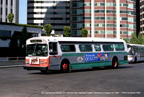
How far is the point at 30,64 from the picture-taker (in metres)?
19.9

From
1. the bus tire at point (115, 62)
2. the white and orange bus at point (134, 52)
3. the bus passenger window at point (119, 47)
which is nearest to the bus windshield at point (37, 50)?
the bus tire at point (115, 62)

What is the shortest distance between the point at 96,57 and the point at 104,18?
79408 millimetres

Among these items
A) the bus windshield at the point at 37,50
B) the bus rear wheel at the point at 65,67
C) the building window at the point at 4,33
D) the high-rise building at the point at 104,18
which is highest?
the high-rise building at the point at 104,18

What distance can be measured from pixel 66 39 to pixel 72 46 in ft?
2.52

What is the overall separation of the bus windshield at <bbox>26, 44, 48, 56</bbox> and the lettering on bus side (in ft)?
15.2

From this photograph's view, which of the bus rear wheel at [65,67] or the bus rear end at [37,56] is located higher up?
the bus rear end at [37,56]

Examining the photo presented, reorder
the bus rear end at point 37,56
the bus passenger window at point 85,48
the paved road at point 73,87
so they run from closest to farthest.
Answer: the paved road at point 73,87
the bus rear end at point 37,56
the bus passenger window at point 85,48

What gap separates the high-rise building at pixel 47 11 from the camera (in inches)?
4980

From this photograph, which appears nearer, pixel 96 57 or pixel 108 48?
pixel 96 57

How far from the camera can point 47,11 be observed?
127 metres

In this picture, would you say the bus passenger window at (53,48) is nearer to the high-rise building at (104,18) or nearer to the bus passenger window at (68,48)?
the bus passenger window at (68,48)

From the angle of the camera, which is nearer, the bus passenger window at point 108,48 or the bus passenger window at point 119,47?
the bus passenger window at point 108,48

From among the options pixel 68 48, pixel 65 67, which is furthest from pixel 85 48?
pixel 65 67

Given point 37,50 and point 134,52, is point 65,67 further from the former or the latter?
point 134,52
